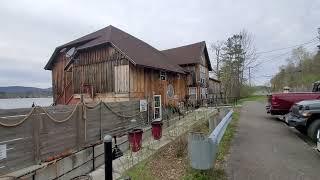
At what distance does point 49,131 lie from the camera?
944 cm

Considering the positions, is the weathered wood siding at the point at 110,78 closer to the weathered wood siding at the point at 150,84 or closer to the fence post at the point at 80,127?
the weathered wood siding at the point at 150,84

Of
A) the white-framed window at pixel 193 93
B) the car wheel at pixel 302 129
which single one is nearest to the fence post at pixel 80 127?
the car wheel at pixel 302 129

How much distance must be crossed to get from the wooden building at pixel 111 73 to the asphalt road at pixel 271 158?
934 centimetres

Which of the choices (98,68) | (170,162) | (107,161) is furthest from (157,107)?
(107,161)

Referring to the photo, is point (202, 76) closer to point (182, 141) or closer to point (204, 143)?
point (182, 141)

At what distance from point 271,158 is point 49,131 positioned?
719 cm

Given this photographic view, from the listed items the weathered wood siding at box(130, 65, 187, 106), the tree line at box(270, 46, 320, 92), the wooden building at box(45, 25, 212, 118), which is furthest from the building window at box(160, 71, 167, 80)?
the tree line at box(270, 46, 320, 92)

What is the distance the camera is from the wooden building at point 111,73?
62.3 feet

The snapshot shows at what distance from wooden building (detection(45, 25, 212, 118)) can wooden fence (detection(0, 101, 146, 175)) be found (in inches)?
210

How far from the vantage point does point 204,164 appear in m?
5.81

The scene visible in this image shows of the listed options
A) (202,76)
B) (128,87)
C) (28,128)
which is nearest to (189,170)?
(28,128)

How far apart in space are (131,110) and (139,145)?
597cm

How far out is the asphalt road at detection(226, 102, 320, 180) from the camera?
644 cm

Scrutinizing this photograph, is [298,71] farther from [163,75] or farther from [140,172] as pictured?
[140,172]
